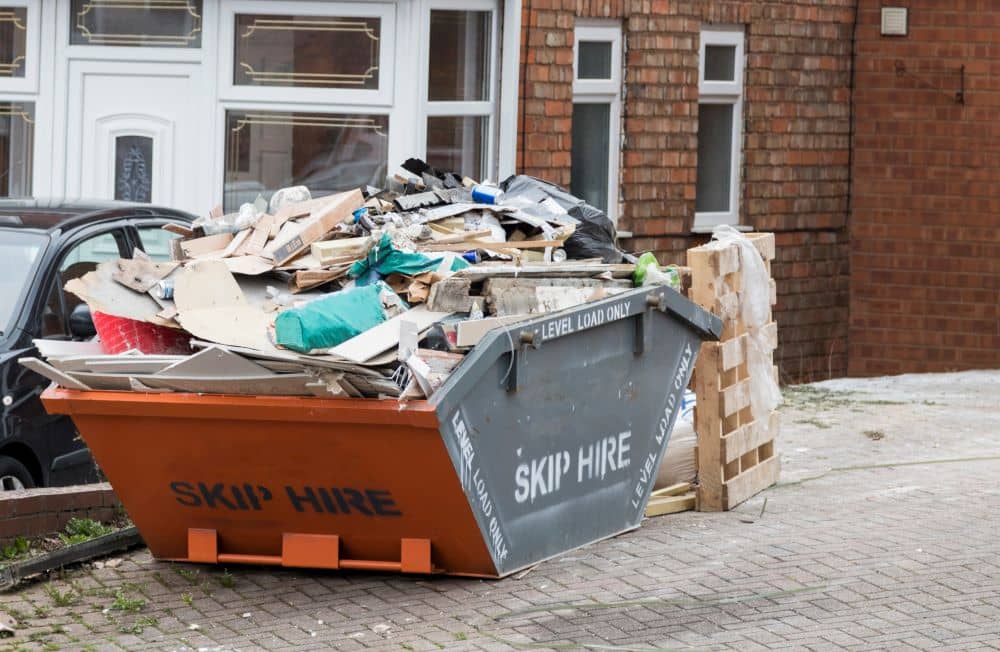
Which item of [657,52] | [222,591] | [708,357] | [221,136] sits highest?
[657,52]

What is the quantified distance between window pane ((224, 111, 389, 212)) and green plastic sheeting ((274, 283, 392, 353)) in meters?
5.25

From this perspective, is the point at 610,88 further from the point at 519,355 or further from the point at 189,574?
the point at 189,574

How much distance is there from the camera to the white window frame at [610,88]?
12.5 m

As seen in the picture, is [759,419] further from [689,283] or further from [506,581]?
[506,581]

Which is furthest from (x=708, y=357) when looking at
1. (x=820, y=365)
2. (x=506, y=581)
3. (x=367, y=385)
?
(x=820, y=365)

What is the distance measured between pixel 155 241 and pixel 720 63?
638 cm

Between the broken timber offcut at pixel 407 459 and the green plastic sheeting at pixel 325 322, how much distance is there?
226mm

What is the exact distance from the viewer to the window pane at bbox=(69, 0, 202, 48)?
1154 cm

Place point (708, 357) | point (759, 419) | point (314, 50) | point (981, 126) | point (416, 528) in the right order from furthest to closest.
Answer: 1. point (981, 126)
2. point (314, 50)
3. point (759, 419)
4. point (708, 357)
5. point (416, 528)

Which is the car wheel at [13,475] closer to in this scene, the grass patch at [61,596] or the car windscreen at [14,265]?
the car windscreen at [14,265]

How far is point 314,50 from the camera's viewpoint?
1154cm

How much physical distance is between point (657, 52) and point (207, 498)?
288 inches

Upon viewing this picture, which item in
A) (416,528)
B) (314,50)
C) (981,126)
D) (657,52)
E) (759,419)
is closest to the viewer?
(416,528)

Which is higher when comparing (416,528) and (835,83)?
(835,83)
